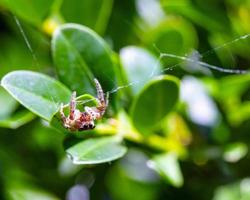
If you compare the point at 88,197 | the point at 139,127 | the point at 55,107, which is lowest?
the point at 88,197

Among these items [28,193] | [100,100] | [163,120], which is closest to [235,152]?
[163,120]

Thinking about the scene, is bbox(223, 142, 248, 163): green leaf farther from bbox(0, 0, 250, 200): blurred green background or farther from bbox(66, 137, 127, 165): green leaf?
bbox(66, 137, 127, 165): green leaf

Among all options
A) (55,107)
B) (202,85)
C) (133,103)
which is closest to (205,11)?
(202,85)

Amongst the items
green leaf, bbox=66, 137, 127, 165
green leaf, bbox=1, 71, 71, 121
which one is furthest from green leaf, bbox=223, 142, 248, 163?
green leaf, bbox=1, 71, 71, 121

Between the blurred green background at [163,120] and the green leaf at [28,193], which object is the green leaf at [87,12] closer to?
the blurred green background at [163,120]

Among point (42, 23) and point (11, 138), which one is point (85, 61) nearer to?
point (42, 23)
